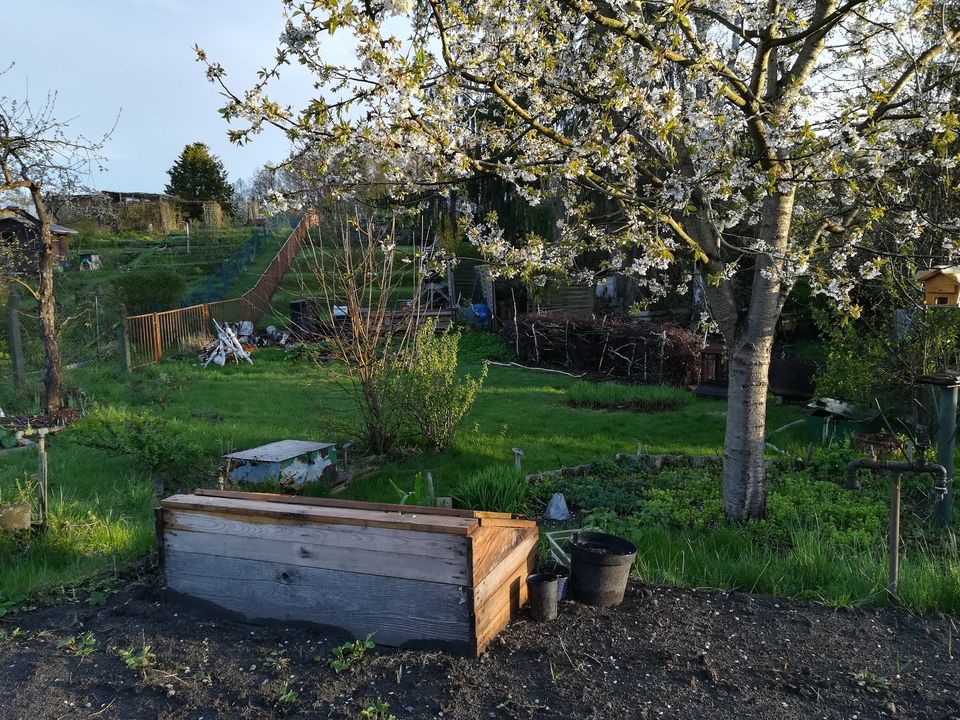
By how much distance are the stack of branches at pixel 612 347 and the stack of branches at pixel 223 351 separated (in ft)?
18.7

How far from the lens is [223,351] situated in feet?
51.6

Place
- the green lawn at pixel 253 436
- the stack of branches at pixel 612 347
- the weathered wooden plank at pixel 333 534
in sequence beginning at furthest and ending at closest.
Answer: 1. the stack of branches at pixel 612 347
2. the green lawn at pixel 253 436
3. the weathered wooden plank at pixel 333 534

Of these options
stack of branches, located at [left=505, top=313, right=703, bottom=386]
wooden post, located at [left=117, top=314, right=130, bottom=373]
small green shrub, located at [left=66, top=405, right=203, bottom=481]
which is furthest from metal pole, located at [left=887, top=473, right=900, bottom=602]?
wooden post, located at [left=117, top=314, right=130, bottom=373]

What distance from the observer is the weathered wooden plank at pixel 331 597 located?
3230 millimetres

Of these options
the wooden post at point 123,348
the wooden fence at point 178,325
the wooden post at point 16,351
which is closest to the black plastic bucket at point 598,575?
the wooden post at point 16,351

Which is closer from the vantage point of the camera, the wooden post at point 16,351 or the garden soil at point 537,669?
the garden soil at point 537,669

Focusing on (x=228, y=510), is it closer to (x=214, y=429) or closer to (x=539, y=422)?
(x=214, y=429)

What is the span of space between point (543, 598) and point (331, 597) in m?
0.98

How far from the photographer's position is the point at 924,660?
321cm

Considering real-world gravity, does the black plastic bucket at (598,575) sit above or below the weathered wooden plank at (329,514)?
below

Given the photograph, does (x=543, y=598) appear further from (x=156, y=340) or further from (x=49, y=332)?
(x=156, y=340)

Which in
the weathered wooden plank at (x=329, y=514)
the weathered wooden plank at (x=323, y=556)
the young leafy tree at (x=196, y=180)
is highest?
the young leafy tree at (x=196, y=180)

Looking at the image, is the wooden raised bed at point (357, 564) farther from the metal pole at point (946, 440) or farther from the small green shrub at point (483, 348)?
the small green shrub at point (483, 348)

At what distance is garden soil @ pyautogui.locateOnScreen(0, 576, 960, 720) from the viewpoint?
2.82 meters
